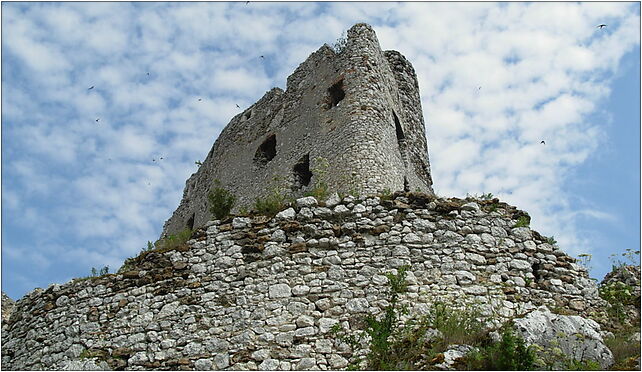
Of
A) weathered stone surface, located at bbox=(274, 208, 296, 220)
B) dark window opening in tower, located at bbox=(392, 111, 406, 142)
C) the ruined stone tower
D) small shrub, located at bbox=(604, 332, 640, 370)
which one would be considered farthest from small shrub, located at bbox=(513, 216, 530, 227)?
dark window opening in tower, located at bbox=(392, 111, 406, 142)

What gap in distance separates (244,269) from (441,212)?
3205mm

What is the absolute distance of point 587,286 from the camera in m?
10.9

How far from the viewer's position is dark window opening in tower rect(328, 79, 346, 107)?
1667cm

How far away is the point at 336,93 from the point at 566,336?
900 cm

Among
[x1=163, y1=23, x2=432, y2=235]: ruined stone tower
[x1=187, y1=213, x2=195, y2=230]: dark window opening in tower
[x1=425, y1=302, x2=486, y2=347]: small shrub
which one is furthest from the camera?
[x1=187, y1=213, x2=195, y2=230]: dark window opening in tower

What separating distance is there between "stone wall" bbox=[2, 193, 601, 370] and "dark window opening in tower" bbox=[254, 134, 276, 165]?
7001 millimetres

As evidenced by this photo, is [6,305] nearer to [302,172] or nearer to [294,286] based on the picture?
[302,172]

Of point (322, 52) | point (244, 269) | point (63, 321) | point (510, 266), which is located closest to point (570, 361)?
point (510, 266)

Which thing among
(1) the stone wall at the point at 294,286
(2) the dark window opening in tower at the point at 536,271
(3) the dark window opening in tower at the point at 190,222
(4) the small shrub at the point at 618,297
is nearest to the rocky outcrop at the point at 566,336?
(1) the stone wall at the point at 294,286

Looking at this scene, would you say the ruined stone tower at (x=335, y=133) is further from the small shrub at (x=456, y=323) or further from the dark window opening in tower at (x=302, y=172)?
the small shrub at (x=456, y=323)

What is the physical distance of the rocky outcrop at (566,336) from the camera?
9133 mm

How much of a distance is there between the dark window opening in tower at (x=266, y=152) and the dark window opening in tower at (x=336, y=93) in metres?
2.46

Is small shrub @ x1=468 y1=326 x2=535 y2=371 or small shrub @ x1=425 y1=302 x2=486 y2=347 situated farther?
small shrub @ x1=425 y1=302 x2=486 y2=347

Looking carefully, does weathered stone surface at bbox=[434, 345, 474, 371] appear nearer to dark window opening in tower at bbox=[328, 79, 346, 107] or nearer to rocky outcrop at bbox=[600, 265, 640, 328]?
rocky outcrop at bbox=[600, 265, 640, 328]
